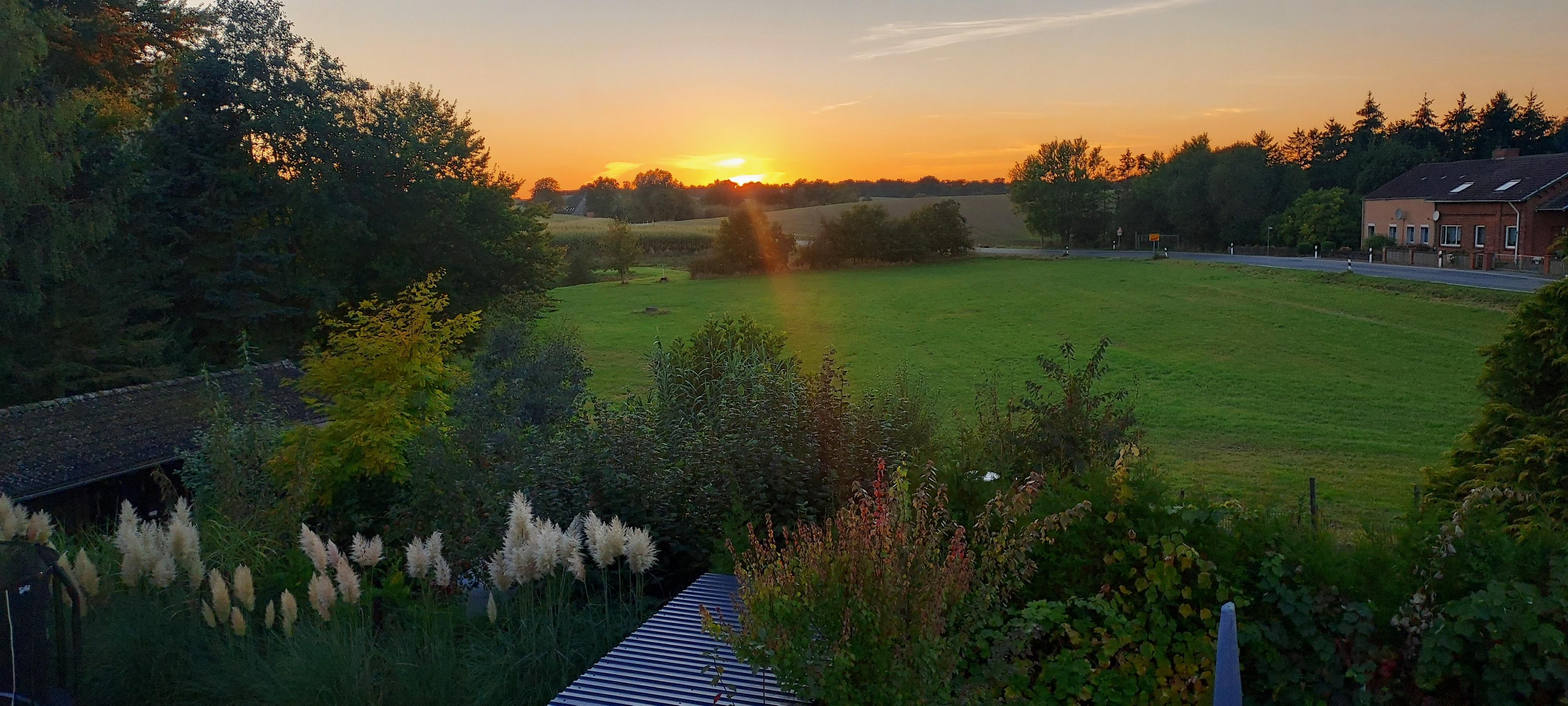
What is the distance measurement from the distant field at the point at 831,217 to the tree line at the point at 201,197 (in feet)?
111

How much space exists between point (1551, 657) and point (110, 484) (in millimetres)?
14878

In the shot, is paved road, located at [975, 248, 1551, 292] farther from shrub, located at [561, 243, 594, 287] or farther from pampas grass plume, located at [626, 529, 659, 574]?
shrub, located at [561, 243, 594, 287]

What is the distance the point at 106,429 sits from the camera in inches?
511

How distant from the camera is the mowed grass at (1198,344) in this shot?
632 inches

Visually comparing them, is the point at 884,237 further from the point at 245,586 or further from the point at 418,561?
the point at 245,586

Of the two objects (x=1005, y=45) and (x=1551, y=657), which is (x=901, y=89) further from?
(x=1551, y=657)

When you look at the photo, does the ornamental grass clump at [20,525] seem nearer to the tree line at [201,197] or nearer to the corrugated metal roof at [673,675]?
the corrugated metal roof at [673,675]

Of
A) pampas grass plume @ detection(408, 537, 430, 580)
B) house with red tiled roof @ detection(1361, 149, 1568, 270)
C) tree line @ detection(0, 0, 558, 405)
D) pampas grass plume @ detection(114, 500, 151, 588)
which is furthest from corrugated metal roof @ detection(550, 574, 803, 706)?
house with red tiled roof @ detection(1361, 149, 1568, 270)

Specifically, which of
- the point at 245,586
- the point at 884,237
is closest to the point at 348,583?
the point at 245,586

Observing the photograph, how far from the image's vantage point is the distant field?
6575 cm

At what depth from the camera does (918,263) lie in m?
58.3

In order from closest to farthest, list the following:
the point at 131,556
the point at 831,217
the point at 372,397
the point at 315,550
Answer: the point at 315,550
the point at 131,556
the point at 372,397
the point at 831,217

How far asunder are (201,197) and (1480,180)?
168 ft

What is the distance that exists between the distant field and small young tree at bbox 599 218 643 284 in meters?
5.57
